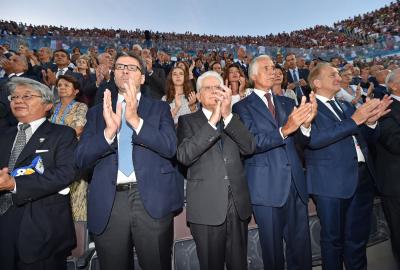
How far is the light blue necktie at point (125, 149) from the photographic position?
1827 mm

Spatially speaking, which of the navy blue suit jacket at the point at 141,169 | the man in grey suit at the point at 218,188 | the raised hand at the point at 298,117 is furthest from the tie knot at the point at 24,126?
the raised hand at the point at 298,117

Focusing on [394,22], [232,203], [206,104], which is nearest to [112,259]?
[232,203]

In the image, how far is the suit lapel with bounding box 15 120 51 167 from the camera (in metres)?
1.84

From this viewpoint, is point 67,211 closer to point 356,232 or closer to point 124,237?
point 124,237

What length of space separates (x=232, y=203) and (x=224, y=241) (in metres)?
0.27

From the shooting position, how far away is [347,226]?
2.47 m

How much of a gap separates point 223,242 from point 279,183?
593mm

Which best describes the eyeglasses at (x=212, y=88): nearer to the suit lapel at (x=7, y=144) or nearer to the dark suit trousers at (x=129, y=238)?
the dark suit trousers at (x=129, y=238)

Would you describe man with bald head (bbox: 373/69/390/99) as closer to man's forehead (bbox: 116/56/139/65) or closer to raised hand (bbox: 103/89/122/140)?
man's forehead (bbox: 116/56/139/65)

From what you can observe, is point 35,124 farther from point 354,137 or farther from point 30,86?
point 354,137

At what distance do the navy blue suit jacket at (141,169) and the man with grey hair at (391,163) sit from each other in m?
2.04

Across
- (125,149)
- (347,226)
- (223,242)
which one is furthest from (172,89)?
(347,226)

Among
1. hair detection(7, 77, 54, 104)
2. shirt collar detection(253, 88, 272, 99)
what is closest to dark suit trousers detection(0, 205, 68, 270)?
hair detection(7, 77, 54, 104)

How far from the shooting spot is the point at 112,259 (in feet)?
5.72
